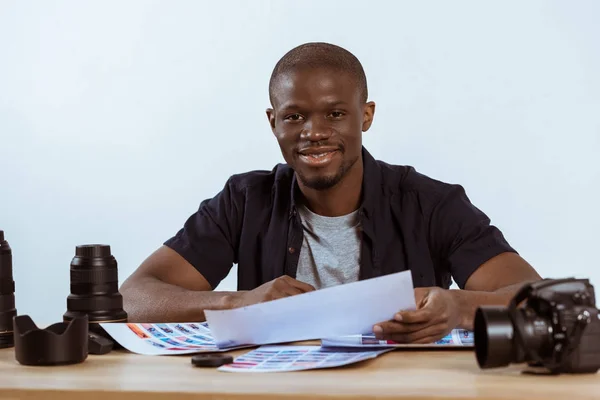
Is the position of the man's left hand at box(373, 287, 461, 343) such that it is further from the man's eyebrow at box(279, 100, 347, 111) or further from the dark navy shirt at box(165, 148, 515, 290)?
the man's eyebrow at box(279, 100, 347, 111)

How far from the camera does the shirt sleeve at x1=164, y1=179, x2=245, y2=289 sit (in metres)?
2.21

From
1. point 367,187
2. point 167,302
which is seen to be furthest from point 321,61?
point 167,302

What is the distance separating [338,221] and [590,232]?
1658mm

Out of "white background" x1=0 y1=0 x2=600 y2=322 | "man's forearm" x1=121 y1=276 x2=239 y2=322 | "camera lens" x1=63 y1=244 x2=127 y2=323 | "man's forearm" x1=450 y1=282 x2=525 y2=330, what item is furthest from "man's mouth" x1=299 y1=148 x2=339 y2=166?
"white background" x1=0 y1=0 x2=600 y2=322

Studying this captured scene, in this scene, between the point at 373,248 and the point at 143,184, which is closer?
the point at 373,248

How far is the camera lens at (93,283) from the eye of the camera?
151 centimetres

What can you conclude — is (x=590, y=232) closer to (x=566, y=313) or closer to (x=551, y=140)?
(x=551, y=140)

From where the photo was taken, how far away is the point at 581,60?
A: 344 cm

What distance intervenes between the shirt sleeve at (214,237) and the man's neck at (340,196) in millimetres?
198

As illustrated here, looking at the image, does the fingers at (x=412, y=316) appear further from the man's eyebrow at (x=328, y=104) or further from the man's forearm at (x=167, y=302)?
the man's eyebrow at (x=328, y=104)

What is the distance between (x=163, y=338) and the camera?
155cm

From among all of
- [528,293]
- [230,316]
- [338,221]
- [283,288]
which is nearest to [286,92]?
[338,221]

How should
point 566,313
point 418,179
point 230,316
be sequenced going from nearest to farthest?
1. point 566,313
2. point 230,316
3. point 418,179

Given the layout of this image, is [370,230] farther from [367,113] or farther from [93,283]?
[93,283]
